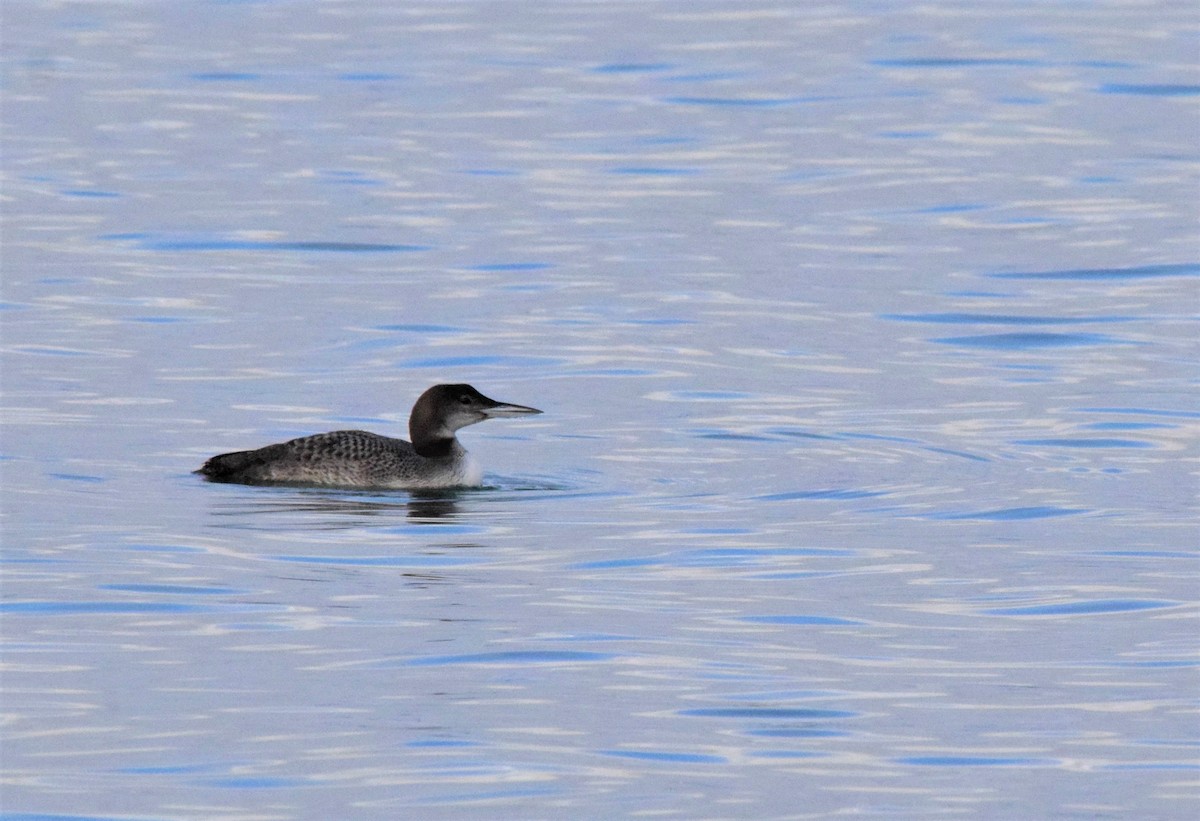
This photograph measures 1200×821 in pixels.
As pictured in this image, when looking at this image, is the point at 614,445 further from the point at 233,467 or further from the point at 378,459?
the point at 233,467

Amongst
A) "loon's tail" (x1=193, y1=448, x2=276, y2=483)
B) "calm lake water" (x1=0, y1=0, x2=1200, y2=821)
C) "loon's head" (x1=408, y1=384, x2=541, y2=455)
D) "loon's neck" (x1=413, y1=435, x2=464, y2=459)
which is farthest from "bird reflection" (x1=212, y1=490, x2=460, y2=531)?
"loon's head" (x1=408, y1=384, x2=541, y2=455)

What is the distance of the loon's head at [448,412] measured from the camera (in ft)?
48.6

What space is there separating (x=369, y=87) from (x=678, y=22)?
1067cm

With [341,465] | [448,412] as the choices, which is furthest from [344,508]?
[448,412]

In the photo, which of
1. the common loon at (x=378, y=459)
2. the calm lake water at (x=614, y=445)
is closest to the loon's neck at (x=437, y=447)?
the common loon at (x=378, y=459)

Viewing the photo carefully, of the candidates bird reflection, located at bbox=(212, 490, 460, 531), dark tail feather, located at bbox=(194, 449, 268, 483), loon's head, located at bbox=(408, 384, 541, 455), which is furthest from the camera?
loon's head, located at bbox=(408, 384, 541, 455)

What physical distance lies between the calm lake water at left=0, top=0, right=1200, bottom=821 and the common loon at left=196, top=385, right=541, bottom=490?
9.2 inches

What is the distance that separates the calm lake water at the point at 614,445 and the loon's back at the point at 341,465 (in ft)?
0.74

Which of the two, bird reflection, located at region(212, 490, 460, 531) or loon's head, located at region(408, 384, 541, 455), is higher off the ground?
loon's head, located at region(408, 384, 541, 455)

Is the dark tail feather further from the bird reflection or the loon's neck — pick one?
the loon's neck

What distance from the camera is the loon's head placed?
14.8 meters

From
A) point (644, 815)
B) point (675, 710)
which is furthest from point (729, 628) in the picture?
point (644, 815)

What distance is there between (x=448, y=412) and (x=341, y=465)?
3.14ft

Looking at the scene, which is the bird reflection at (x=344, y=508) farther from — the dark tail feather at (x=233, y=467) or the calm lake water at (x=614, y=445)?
the dark tail feather at (x=233, y=467)
